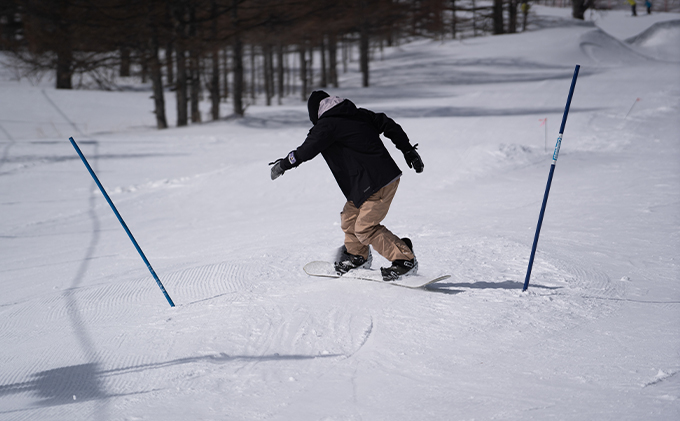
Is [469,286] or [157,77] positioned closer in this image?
[469,286]

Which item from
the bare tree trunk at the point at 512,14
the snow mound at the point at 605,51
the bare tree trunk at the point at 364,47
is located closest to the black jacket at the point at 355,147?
the bare tree trunk at the point at 364,47

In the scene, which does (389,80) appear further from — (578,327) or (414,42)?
(578,327)

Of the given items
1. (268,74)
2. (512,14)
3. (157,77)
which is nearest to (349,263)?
(157,77)

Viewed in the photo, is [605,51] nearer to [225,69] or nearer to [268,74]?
[268,74]

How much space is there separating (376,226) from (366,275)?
19.3 inches

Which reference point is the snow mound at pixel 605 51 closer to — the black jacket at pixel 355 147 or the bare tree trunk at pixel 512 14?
the bare tree trunk at pixel 512 14

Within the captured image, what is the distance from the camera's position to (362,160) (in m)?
3.89

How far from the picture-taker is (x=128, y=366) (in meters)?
3.03

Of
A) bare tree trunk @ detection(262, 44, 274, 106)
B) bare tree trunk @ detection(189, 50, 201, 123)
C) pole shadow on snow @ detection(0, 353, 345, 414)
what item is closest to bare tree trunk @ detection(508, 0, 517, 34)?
bare tree trunk @ detection(262, 44, 274, 106)

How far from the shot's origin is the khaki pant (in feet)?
12.8

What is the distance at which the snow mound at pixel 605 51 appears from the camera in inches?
1125

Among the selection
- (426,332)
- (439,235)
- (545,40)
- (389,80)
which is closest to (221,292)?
(426,332)

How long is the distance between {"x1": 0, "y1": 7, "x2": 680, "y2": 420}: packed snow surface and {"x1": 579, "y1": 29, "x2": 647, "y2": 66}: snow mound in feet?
62.1

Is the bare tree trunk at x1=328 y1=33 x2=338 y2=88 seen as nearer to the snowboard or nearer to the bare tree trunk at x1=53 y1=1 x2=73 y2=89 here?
the bare tree trunk at x1=53 y1=1 x2=73 y2=89
